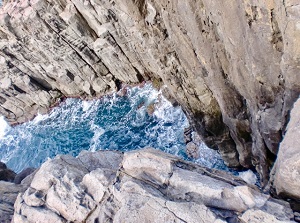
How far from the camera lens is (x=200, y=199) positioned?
1379 cm

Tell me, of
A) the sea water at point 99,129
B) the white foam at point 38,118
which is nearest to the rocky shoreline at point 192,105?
the sea water at point 99,129

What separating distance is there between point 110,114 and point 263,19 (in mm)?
33279

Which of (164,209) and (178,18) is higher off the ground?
(178,18)

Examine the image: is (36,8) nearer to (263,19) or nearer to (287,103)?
(263,19)

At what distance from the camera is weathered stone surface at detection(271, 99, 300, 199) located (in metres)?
11.9

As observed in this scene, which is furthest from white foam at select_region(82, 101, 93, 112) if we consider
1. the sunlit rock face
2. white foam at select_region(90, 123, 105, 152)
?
white foam at select_region(90, 123, 105, 152)

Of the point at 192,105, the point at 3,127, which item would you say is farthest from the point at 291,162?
the point at 3,127

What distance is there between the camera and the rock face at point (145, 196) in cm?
1277

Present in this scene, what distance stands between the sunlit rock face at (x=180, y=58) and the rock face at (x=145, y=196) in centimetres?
611

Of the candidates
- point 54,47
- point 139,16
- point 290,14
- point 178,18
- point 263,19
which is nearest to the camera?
point 290,14

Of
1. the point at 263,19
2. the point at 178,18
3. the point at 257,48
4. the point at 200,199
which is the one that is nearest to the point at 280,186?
the point at 200,199

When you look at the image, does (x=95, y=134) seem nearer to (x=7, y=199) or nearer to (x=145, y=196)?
(x=7, y=199)

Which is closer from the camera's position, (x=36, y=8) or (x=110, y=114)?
(x=36, y=8)

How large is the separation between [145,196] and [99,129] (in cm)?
3088
